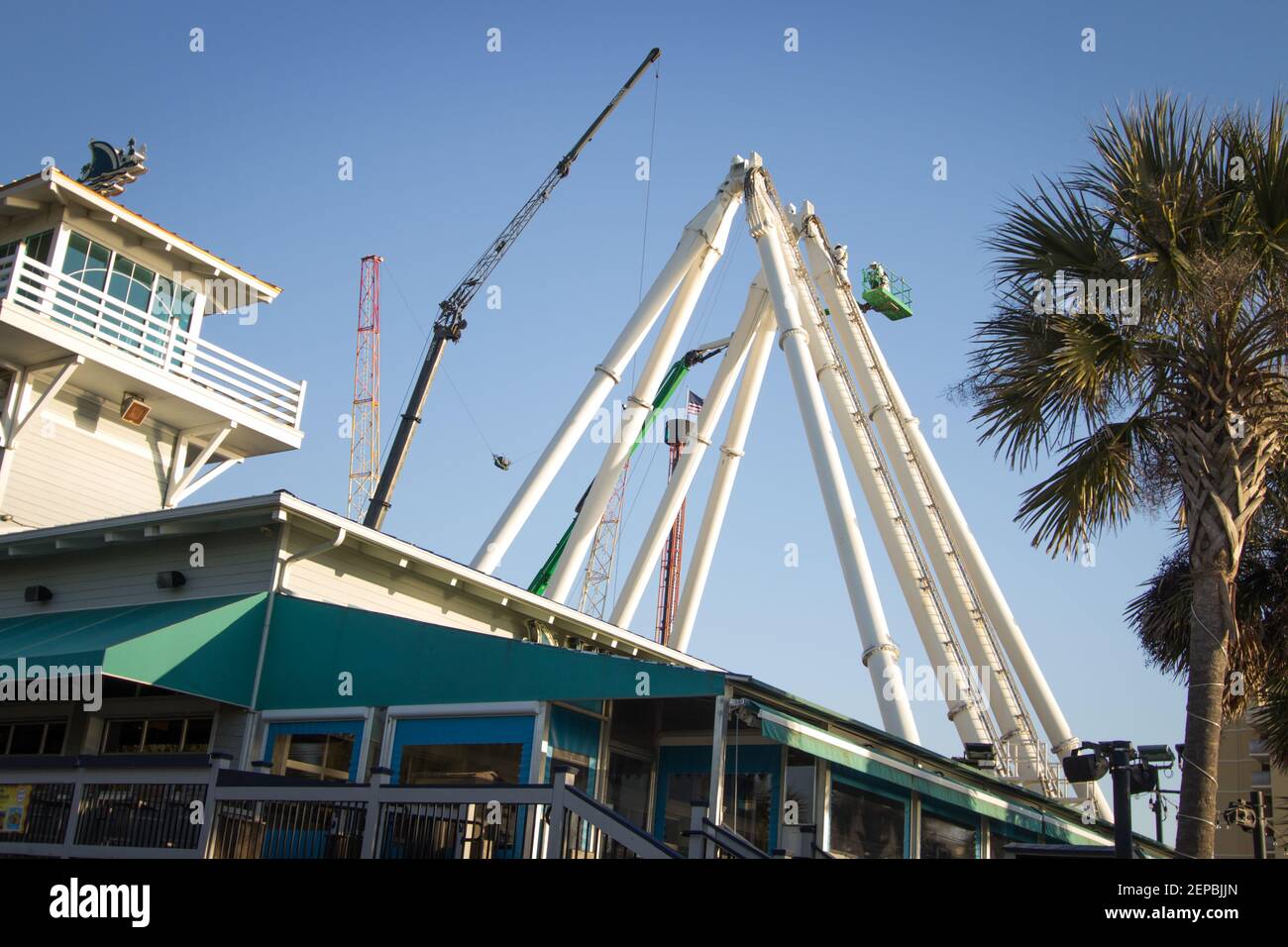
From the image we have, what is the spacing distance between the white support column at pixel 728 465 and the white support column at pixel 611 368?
2608 mm

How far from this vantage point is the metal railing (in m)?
10.3

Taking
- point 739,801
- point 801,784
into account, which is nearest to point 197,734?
point 739,801

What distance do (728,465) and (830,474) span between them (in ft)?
25.9

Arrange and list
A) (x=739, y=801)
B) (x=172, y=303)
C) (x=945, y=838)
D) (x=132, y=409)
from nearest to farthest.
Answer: (x=739, y=801), (x=945, y=838), (x=132, y=409), (x=172, y=303)

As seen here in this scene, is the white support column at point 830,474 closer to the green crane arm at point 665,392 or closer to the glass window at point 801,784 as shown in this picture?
the glass window at point 801,784

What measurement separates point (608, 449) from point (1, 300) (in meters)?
13.1

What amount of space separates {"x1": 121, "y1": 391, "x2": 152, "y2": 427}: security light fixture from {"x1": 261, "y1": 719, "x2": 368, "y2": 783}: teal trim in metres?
10.2

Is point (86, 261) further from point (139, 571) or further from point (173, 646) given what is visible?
point (173, 646)

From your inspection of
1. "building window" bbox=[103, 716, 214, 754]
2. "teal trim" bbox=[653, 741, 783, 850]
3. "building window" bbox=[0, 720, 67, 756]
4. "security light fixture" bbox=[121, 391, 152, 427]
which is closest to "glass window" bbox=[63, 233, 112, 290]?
"security light fixture" bbox=[121, 391, 152, 427]

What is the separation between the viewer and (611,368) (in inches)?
1116

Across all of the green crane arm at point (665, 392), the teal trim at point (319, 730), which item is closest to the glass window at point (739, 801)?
the teal trim at point (319, 730)

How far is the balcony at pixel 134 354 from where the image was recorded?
22469 mm

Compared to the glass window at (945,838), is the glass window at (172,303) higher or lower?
higher
